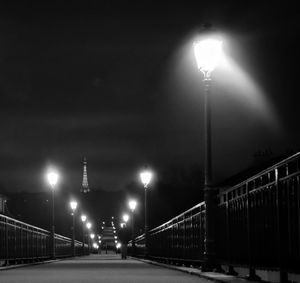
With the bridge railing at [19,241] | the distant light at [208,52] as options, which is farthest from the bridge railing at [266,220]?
the bridge railing at [19,241]

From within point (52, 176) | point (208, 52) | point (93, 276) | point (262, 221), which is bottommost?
point (93, 276)

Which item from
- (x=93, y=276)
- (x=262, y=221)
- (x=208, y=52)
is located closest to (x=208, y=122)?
(x=208, y=52)

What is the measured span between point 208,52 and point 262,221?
21.5ft

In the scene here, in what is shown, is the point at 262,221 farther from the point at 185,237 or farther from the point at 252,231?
the point at 185,237

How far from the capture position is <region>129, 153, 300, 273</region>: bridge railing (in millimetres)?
12158

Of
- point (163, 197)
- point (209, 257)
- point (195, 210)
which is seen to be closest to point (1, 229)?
point (195, 210)

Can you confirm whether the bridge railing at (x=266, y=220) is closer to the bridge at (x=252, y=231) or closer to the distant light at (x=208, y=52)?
the bridge at (x=252, y=231)

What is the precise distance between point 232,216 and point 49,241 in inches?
1204

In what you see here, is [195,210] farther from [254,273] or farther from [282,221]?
[282,221]

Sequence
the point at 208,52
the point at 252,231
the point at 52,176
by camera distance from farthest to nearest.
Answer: the point at 52,176
the point at 208,52
the point at 252,231

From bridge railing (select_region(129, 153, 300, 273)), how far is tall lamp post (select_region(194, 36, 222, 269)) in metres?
0.22

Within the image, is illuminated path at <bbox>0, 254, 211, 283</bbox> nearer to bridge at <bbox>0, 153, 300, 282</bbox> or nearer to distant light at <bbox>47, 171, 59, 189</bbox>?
bridge at <bbox>0, 153, 300, 282</bbox>

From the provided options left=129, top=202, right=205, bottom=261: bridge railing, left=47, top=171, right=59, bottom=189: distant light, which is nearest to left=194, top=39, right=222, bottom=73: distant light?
left=129, top=202, right=205, bottom=261: bridge railing

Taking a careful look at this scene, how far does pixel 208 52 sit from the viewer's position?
Result: 65.8 feet
